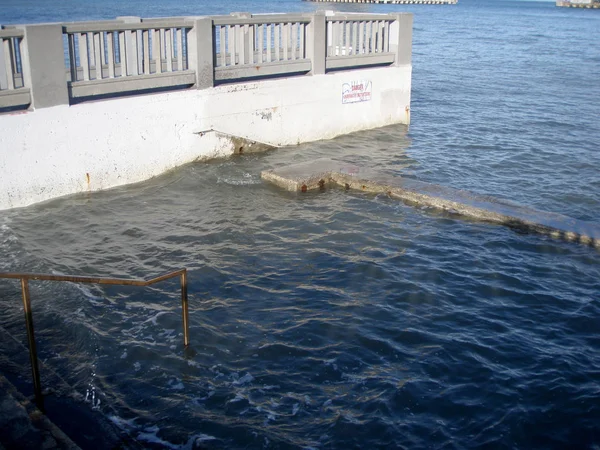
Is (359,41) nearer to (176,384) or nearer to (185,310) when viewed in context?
(185,310)

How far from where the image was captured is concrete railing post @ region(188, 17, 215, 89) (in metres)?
14.0

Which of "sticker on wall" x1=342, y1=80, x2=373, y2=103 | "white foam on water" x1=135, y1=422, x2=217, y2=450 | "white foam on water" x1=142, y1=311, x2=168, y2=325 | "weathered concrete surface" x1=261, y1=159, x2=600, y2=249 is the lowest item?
"white foam on water" x1=135, y1=422, x2=217, y2=450

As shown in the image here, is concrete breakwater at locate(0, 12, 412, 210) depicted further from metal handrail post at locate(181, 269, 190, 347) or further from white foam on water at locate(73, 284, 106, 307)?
metal handrail post at locate(181, 269, 190, 347)

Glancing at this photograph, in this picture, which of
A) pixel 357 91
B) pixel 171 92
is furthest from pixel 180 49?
pixel 357 91

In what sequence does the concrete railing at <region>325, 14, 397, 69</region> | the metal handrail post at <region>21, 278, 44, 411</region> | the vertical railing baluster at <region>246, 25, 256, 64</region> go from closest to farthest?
the metal handrail post at <region>21, 278, 44, 411</region> < the vertical railing baluster at <region>246, 25, 256, 64</region> < the concrete railing at <region>325, 14, 397, 69</region>

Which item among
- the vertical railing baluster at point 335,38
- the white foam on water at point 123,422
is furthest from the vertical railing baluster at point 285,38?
Answer: the white foam on water at point 123,422

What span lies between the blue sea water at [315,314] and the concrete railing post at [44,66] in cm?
184

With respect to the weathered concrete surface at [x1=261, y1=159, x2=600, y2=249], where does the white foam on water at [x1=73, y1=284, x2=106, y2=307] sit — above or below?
below

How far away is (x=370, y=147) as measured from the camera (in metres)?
17.0

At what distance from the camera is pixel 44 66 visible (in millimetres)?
11766

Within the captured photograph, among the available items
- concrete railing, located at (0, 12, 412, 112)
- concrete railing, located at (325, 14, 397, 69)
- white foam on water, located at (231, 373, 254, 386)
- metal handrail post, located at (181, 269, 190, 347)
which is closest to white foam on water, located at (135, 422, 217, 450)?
white foam on water, located at (231, 373, 254, 386)

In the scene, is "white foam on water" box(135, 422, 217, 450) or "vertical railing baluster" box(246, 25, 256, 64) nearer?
"white foam on water" box(135, 422, 217, 450)

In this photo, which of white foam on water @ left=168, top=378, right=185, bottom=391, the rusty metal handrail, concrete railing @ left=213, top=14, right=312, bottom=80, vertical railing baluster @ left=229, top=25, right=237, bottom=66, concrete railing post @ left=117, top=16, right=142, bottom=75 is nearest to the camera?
the rusty metal handrail

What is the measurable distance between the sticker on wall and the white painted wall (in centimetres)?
13
